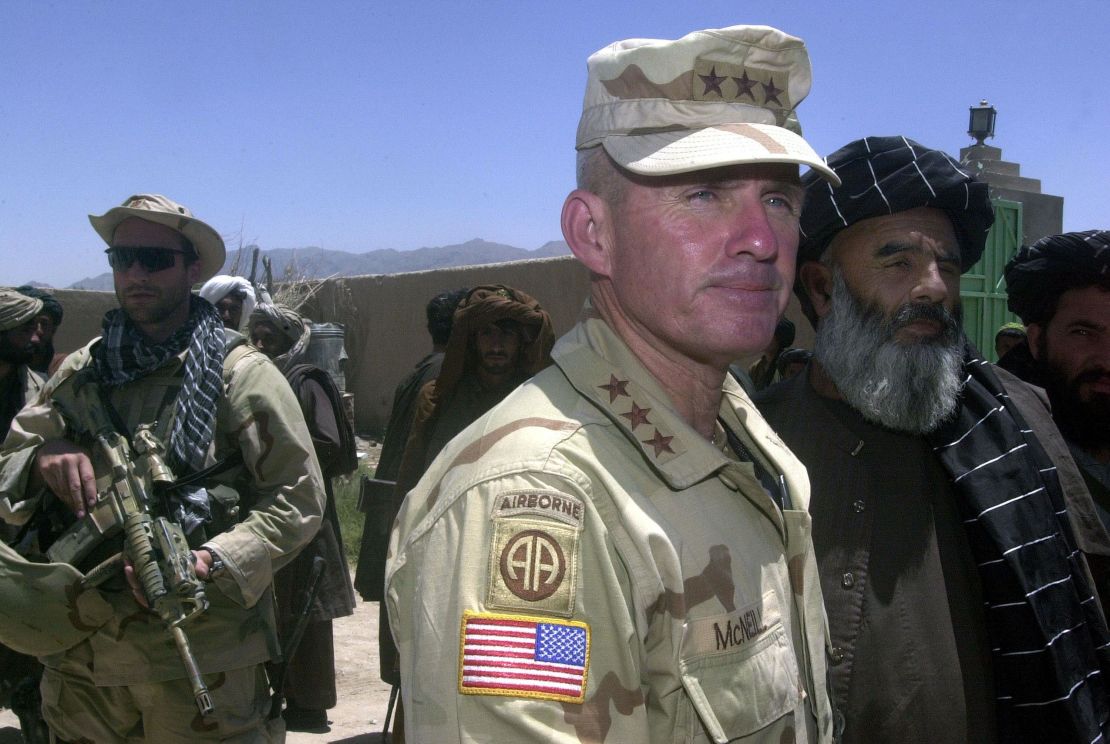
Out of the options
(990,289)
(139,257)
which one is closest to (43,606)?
(139,257)

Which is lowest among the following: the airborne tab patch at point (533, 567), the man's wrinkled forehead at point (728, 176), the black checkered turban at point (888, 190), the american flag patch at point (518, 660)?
the american flag patch at point (518, 660)

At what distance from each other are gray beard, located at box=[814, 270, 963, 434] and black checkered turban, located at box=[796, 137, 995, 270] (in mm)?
171

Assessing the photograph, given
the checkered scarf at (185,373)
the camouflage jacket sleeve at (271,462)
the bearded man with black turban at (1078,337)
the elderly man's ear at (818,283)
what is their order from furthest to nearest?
the camouflage jacket sleeve at (271,462), the checkered scarf at (185,373), the bearded man with black turban at (1078,337), the elderly man's ear at (818,283)

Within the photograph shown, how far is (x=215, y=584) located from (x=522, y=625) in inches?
82.0

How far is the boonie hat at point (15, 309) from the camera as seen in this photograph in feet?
16.3

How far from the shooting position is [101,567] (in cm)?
266

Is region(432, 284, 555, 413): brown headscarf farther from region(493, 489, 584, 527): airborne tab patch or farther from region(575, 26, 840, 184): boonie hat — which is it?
region(493, 489, 584, 527): airborne tab patch

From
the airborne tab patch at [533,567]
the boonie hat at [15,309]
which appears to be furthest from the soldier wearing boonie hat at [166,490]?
the boonie hat at [15,309]

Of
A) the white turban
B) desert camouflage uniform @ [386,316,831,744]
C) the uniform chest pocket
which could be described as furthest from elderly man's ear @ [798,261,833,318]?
the white turban

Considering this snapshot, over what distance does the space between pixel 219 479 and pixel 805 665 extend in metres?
2.14

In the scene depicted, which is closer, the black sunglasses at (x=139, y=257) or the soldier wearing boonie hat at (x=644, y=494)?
the soldier wearing boonie hat at (x=644, y=494)

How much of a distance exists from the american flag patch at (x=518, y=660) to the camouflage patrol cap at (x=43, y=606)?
2.13 m

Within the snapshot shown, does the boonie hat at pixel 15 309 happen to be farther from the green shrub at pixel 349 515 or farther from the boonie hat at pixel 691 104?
the boonie hat at pixel 691 104

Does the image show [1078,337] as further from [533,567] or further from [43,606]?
[43,606]
